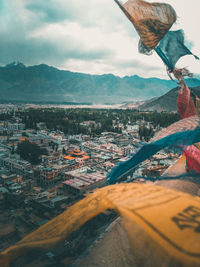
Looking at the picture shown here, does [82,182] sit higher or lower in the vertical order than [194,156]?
lower

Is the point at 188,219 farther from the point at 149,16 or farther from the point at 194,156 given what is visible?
the point at 149,16

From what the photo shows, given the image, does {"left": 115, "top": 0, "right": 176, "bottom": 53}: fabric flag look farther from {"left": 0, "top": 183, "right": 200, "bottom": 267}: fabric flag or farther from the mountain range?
the mountain range

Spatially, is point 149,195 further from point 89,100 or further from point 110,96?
point 110,96

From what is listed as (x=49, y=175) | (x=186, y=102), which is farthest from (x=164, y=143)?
(x=49, y=175)

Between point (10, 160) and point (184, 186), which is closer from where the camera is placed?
point (184, 186)

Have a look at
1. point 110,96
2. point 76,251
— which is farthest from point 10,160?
point 110,96

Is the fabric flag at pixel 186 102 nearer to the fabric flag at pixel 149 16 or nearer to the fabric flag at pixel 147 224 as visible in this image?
the fabric flag at pixel 149 16
